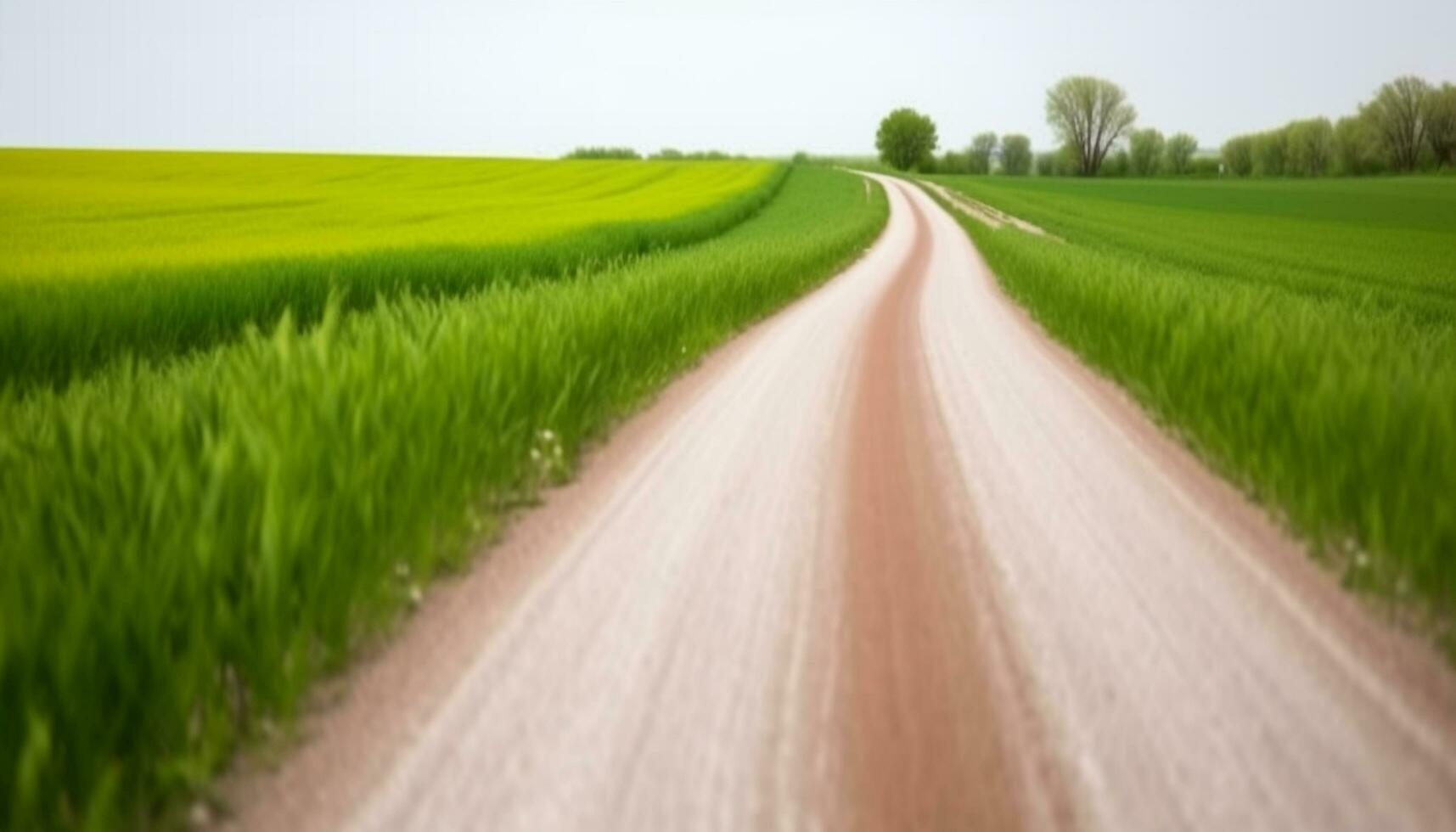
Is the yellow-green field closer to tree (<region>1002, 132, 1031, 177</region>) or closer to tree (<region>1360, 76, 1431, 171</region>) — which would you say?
tree (<region>1360, 76, 1431, 171</region>)

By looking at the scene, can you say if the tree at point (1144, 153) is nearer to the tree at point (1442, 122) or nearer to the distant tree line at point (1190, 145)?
the distant tree line at point (1190, 145)

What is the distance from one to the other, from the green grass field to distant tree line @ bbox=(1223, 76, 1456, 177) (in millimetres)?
103571

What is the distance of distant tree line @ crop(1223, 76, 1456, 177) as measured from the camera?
10662cm

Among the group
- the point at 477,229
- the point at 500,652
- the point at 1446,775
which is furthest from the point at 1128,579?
the point at 477,229

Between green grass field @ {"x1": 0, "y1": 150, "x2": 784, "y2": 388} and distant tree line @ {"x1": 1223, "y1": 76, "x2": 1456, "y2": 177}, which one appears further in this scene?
distant tree line @ {"x1": 1223, "y1": 76, "x2": 1456, "y2": 177}

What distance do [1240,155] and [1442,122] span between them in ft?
126

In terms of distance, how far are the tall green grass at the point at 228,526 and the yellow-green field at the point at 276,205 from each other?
832 cm

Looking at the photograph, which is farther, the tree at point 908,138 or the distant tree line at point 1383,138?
the tree at point 908,138

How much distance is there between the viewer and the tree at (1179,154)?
148 metres

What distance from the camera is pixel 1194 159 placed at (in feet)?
493

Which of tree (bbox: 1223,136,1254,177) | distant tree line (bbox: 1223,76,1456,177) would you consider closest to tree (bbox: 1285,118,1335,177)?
distant tree line (bbox: 1223,76,1456,177)

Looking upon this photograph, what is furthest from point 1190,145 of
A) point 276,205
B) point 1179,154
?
point 276,205

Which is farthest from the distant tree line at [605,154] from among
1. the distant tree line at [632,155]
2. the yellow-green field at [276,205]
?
the yellow-green field at [276,205]

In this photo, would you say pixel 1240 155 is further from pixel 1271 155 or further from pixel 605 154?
pixel 605 154
